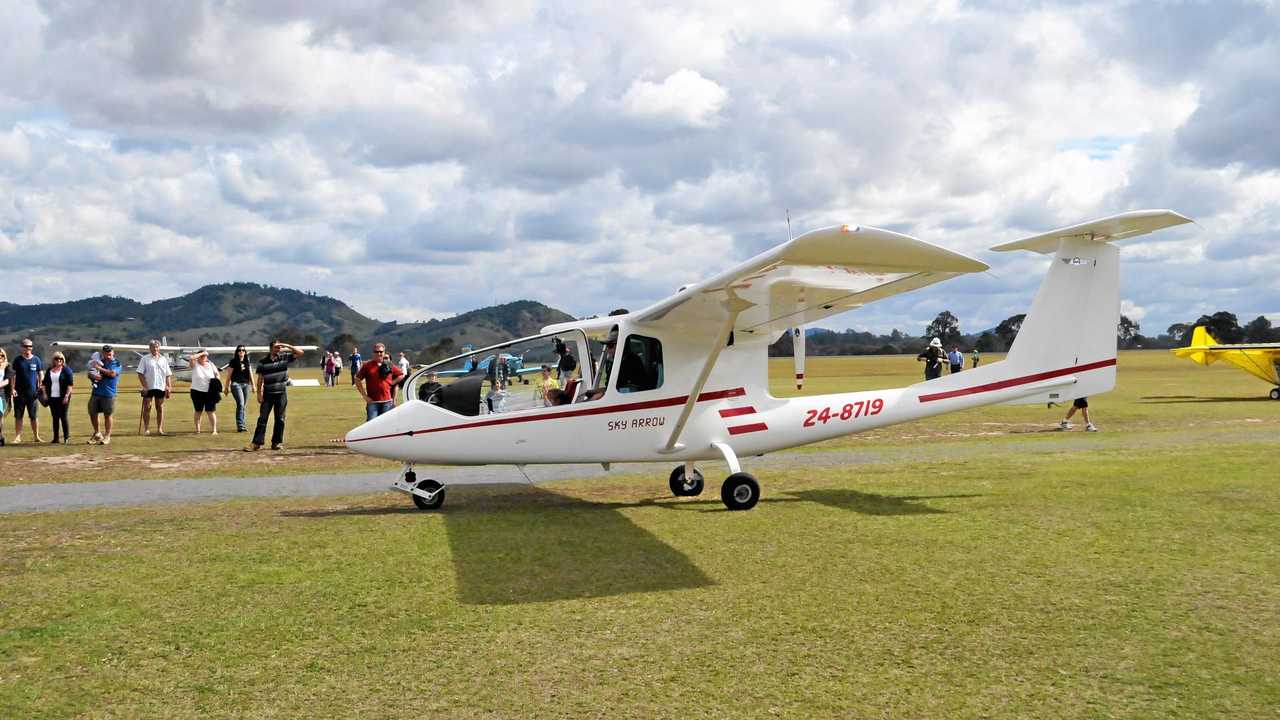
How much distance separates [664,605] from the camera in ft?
19.9

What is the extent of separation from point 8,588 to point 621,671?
4.99 m

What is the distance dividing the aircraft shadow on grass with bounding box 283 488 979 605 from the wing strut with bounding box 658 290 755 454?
870 millimetres

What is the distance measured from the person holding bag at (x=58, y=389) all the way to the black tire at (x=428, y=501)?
1082cm

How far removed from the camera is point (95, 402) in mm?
18031

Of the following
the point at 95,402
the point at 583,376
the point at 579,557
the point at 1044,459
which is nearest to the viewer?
the point at 579,557

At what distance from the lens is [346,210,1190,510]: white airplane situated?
9.61 metres

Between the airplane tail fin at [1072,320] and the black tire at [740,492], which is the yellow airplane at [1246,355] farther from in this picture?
the black tire at [740,492]

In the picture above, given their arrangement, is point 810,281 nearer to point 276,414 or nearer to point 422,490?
point 422,490

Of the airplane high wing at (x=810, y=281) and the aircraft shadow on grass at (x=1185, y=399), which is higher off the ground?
the airplane high wing at (x=810, y=281)

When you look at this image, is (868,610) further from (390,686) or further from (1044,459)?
(1044,459)

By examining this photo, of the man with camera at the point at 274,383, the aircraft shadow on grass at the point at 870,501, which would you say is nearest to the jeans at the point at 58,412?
the man with camera at the point at 274,383

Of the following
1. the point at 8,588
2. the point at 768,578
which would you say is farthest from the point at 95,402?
the point at 768,578

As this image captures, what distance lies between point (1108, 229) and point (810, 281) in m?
3.88

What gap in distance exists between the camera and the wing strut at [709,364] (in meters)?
8.84
